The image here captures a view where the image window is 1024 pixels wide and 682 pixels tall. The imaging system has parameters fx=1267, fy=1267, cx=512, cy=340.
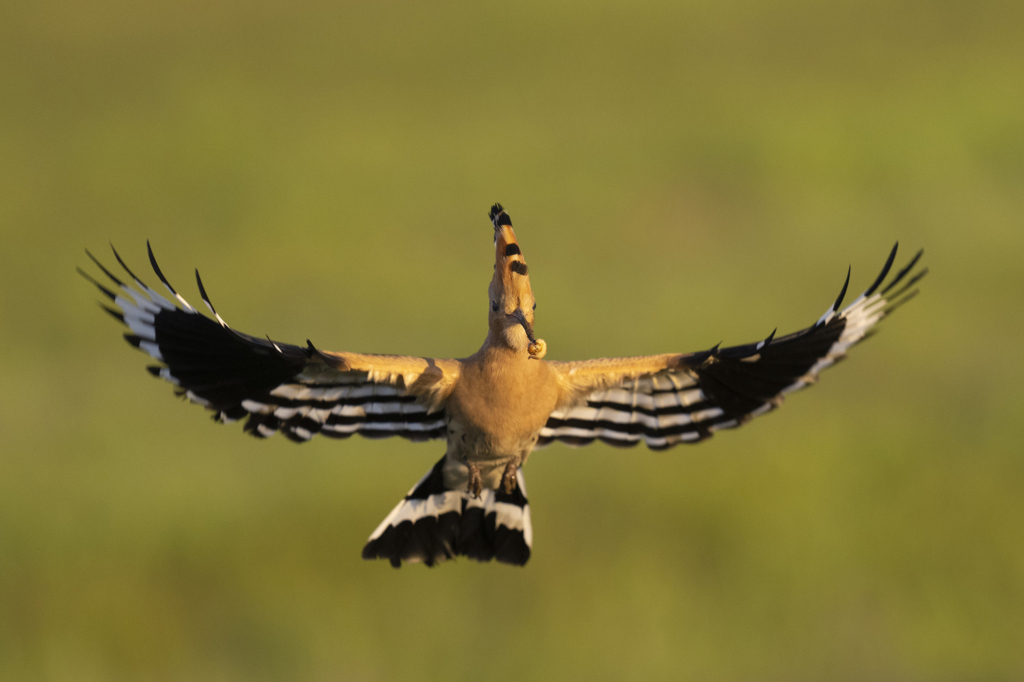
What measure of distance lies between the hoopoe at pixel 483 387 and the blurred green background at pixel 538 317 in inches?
81.0

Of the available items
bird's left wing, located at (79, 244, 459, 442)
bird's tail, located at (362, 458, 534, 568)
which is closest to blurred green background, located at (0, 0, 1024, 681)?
bird's tail, located at (362, 458, 534, 568)

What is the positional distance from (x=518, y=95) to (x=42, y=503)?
21.1ft

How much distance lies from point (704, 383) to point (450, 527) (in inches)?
43.1

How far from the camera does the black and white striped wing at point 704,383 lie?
4051mm

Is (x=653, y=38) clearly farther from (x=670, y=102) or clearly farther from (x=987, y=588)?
(x=987, y=588)

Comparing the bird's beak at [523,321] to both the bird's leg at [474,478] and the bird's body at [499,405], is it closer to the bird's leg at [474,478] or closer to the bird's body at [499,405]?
the bird's body at [499,405]

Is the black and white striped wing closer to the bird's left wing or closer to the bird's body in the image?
the bird's body

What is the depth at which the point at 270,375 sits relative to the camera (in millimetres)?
3941

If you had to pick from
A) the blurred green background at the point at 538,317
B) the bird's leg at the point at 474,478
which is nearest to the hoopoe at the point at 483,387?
the bird's leg at the point at 474,478

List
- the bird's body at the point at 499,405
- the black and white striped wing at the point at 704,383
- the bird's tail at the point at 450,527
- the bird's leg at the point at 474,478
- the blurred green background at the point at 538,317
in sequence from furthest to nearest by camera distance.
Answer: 1. the blurred green background at the point at 538,317
2. the bird's tail at the point at 450,527
3. the bird's leg at the point at 474,478
4. the black and white striped wing at the point at 704,383
5. the bird's body at the point at 499,405

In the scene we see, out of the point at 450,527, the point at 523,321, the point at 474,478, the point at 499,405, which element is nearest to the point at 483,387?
the point at 499,405

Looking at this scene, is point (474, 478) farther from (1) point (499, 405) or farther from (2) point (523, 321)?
(2) point (523, 321)

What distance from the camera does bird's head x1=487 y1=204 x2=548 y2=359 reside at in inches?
147

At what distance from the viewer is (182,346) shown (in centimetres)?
386
